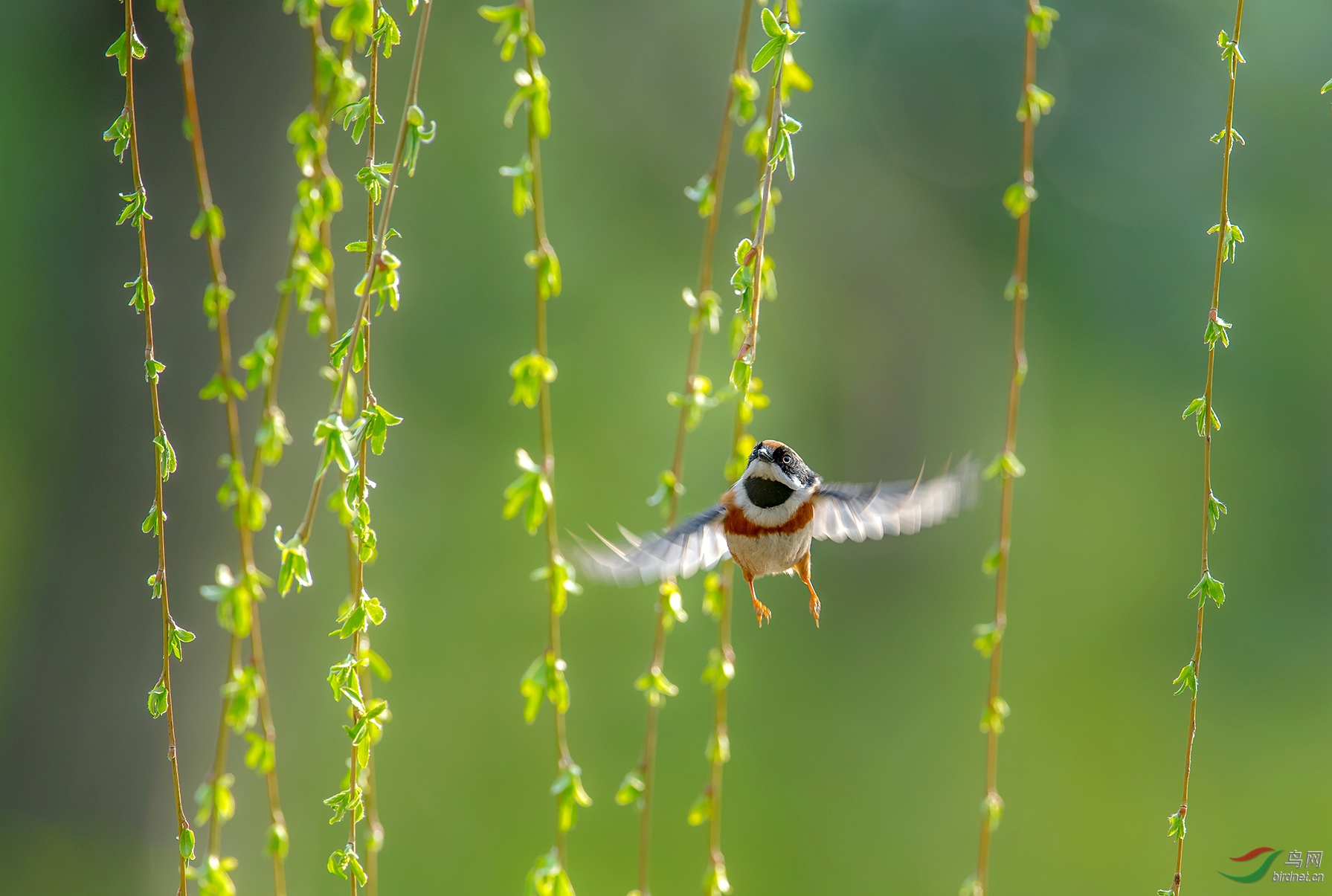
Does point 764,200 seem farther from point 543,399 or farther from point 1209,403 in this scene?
point 1209,403

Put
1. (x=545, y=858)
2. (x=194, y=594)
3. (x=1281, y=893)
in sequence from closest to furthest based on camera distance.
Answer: (x=545, y=858), (x=194, y=594), (x=1281, y=893)

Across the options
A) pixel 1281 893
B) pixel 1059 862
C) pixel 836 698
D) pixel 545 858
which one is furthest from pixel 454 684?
pixel 545 858

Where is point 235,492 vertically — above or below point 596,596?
above

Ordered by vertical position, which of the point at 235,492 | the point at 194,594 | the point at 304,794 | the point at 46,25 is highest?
the point at 46,25

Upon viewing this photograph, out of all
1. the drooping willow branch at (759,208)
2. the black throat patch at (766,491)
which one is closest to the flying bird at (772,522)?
the black throat patch at (766,491)

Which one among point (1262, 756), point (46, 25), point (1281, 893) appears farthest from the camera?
point (1262, 756)

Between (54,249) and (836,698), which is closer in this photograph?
(54,249)

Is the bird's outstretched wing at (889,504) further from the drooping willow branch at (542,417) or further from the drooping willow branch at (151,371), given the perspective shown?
the drooping willow branch at (151,371)

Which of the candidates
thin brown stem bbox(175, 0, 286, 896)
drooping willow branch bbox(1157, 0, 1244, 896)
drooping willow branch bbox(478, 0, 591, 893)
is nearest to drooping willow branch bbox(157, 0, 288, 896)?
thin brown stem bbox(175, 0, 286, 896)

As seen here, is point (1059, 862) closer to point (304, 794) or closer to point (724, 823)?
point (724, 823)
